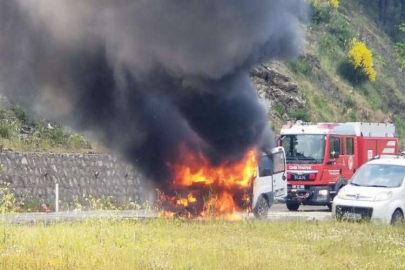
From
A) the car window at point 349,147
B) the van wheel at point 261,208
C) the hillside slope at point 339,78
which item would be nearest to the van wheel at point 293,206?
the car window at point 349,147

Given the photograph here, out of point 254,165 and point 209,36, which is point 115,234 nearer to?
point 209,36

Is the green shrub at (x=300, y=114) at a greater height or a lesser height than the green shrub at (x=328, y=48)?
lesser

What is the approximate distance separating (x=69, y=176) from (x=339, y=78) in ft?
97.2

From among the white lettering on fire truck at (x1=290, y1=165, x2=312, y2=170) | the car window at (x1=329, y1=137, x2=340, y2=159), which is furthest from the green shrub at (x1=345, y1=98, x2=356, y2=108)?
the white lettering on fire truck at (x1=290, y1=165, x2=312, y2=170)

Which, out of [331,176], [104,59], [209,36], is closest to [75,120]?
[104,59]

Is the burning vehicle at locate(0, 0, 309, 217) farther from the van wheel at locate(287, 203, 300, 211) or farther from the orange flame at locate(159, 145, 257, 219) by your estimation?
the van wheel at locate(287, 203, 300, 211)

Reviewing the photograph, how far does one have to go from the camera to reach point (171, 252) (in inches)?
638

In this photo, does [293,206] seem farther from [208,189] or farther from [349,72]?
[349,72]

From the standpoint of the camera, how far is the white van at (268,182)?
83.5ft

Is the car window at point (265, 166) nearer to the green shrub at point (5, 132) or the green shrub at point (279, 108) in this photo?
the green shrub at point (5, 132)

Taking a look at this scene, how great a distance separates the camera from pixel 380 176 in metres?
25.2

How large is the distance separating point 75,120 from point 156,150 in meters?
2.29

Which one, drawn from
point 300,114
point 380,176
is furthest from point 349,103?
point 380,176

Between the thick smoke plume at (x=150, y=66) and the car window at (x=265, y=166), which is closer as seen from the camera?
the thick smoke plume at (x=150, y=66)
